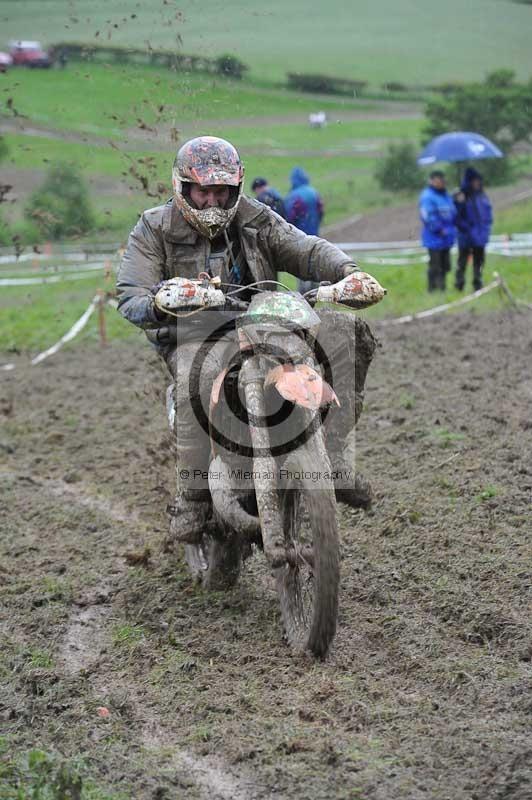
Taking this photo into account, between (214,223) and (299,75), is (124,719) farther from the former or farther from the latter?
(299,75)

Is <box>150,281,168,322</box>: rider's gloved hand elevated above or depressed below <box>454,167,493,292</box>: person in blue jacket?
above

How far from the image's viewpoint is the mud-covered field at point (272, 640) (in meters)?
4.43

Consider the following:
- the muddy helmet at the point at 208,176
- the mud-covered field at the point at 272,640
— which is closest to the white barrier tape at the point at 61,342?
the mud-covered field at the point at 272,640

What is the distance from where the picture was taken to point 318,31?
15.8 metres

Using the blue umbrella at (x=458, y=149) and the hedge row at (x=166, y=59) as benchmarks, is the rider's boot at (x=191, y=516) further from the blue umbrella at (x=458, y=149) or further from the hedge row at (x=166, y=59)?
the blue umbrella at (x=458, y=149)

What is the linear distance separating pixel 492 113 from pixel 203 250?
24.6 meters

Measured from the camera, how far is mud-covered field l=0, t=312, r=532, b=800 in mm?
4426

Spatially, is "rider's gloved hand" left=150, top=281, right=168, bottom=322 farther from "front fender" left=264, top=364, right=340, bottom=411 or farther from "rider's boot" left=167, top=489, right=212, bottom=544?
"rider's boot" left=167, top=489, right=212, bottom=544

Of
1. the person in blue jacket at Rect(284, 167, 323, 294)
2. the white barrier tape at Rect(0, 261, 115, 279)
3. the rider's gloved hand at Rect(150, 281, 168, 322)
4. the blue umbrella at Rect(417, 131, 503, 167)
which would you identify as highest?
the rider's gloved hand at Rect(150, 281, 168, 322)

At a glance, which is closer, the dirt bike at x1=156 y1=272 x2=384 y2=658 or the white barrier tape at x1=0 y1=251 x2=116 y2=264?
the dirt bike at x1=156 y1=272 x2=384 y2=658

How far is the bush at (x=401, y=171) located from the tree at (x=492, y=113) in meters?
1.15

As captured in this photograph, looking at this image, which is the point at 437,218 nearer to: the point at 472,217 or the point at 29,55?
the point at 472,217

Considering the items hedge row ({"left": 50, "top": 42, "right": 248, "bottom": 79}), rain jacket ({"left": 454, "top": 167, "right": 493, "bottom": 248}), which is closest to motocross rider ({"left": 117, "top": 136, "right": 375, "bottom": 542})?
hedge row ({"left": 50, "top": 42, "right": 248, "bottom": 79})

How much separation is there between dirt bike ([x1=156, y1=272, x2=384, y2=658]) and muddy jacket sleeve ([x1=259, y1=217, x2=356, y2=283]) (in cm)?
37
